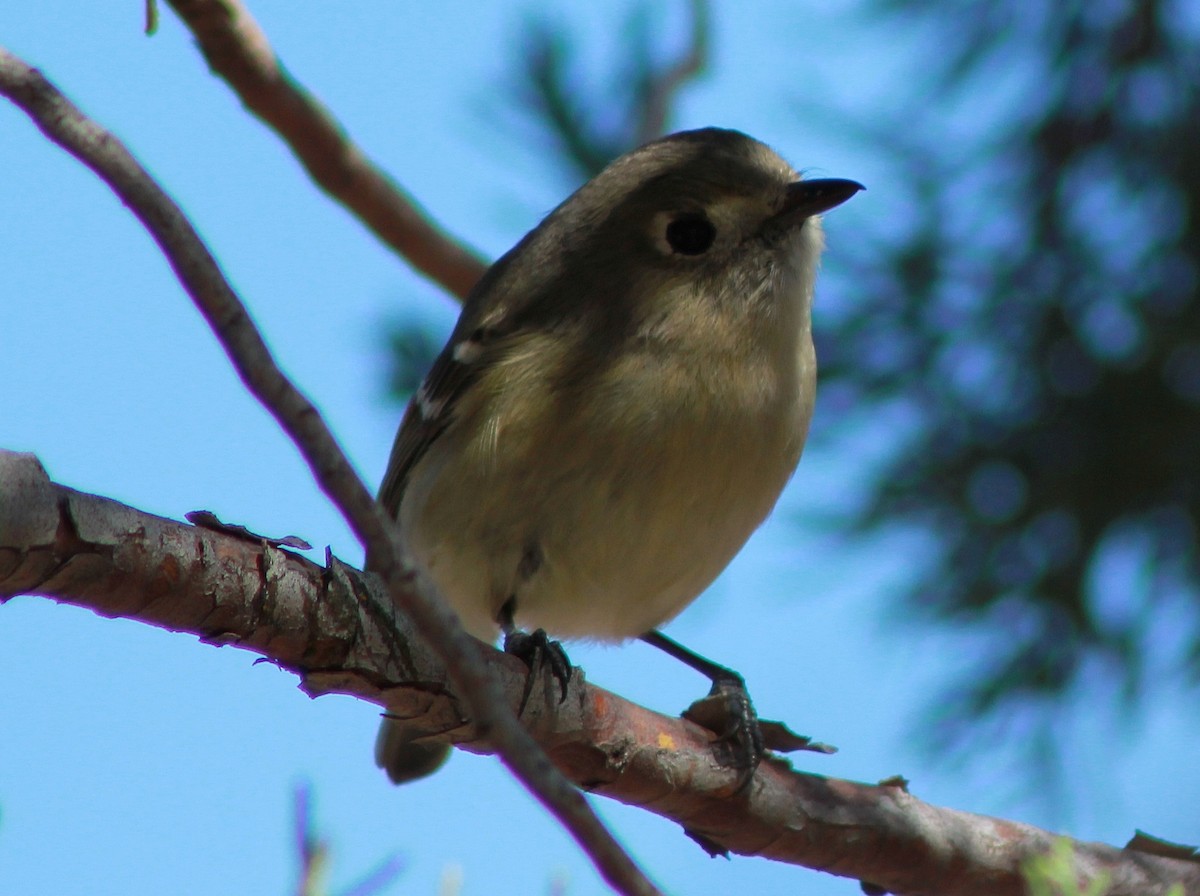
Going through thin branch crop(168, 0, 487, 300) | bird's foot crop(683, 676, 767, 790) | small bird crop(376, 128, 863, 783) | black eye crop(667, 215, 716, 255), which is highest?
thin branch crop(168, 0, 487, 300)

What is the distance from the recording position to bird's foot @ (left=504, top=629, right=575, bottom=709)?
285 centimetres

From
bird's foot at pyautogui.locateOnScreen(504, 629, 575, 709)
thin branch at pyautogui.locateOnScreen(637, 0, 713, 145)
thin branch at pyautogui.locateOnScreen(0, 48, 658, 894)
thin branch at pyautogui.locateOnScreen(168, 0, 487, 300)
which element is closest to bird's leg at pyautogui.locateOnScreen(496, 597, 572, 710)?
bird's foot at pyautogui.locateOnScreen(504, 629, 575, 709)

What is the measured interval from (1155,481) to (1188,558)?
249 mm

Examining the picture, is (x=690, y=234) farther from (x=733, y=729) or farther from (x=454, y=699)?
(x=454, y=699)

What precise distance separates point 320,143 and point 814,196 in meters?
1.58

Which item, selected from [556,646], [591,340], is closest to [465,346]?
[591,340]

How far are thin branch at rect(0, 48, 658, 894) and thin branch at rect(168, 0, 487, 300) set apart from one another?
2.11 metres

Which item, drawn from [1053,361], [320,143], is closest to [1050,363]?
[1053,361]

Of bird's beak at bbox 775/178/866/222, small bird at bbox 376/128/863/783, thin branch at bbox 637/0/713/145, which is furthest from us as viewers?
thin branch at bbox 637/0/713/145

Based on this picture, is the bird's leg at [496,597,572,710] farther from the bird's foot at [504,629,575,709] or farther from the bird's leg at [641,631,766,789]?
the bird's leg at [641,631,766,789]

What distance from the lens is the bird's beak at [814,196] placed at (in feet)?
11.7

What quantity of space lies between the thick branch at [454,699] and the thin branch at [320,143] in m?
1.97

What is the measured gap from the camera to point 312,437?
1557 mm

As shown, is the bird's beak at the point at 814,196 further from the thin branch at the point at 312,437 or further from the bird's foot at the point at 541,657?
the thin branch at the point at 312,437
